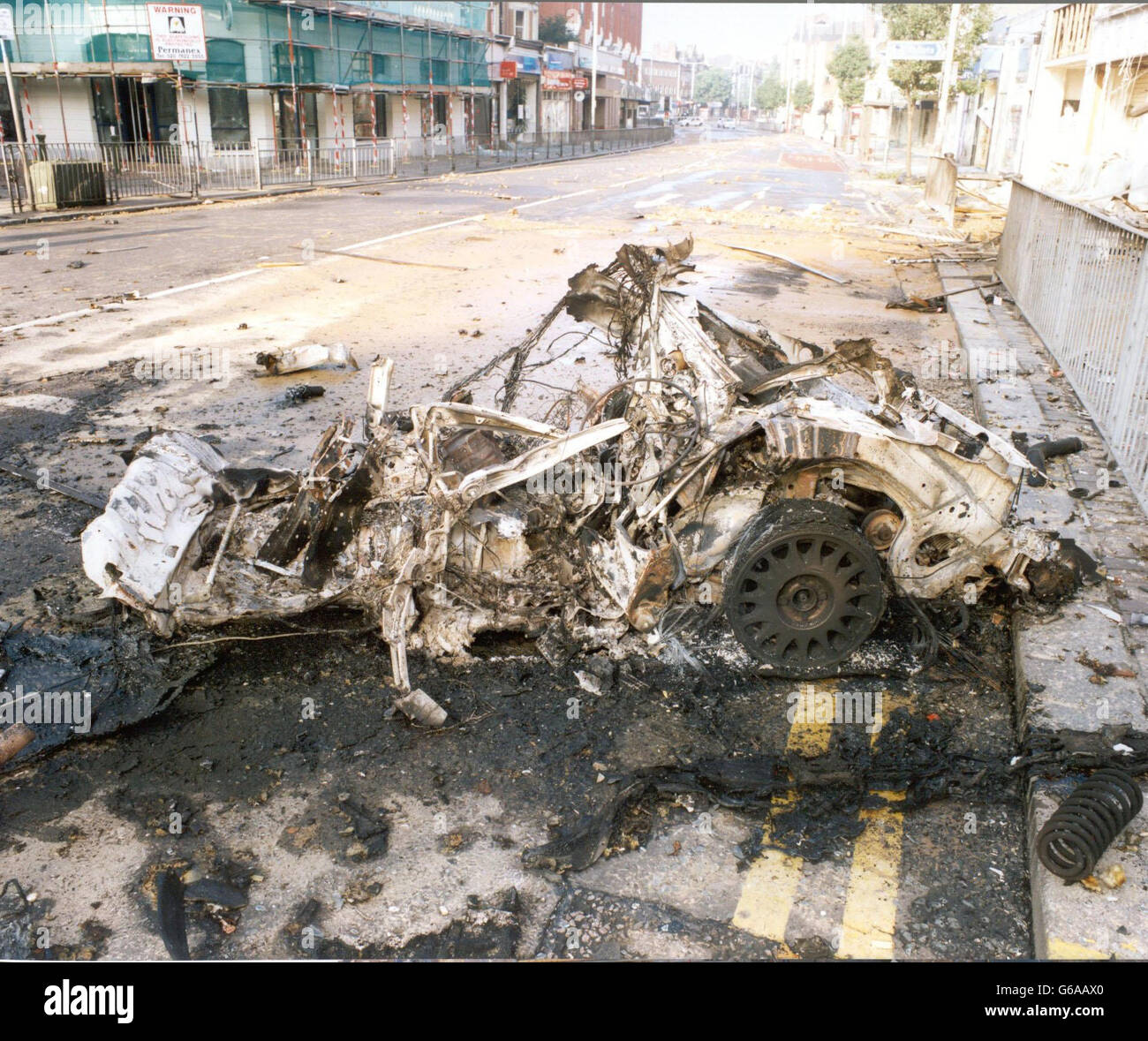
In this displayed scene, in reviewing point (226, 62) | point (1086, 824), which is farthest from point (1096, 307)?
point (226, 62)

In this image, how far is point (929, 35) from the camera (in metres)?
40.9

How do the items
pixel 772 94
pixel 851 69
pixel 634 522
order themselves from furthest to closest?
1. pixel 772 94
2. pixel 851 69
3. pixel 634 522

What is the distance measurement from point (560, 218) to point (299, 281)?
1008 cm

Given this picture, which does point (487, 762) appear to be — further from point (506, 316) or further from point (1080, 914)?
point (506, 316)

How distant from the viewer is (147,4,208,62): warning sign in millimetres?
26938

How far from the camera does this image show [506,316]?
497 inches

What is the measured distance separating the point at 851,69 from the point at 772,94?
8738cm

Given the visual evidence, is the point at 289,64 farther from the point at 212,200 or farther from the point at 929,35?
the point at 929,35

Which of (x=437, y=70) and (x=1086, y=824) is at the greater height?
(x=437, y=70)

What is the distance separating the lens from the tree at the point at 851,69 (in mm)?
62875

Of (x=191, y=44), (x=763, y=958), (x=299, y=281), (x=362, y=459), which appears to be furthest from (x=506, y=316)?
(x=191, y=44)

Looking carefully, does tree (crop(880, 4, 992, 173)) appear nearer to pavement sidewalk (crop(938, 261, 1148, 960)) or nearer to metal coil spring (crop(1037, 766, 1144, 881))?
pavement sidewalk (crop(938, 261, 1148, 960))
